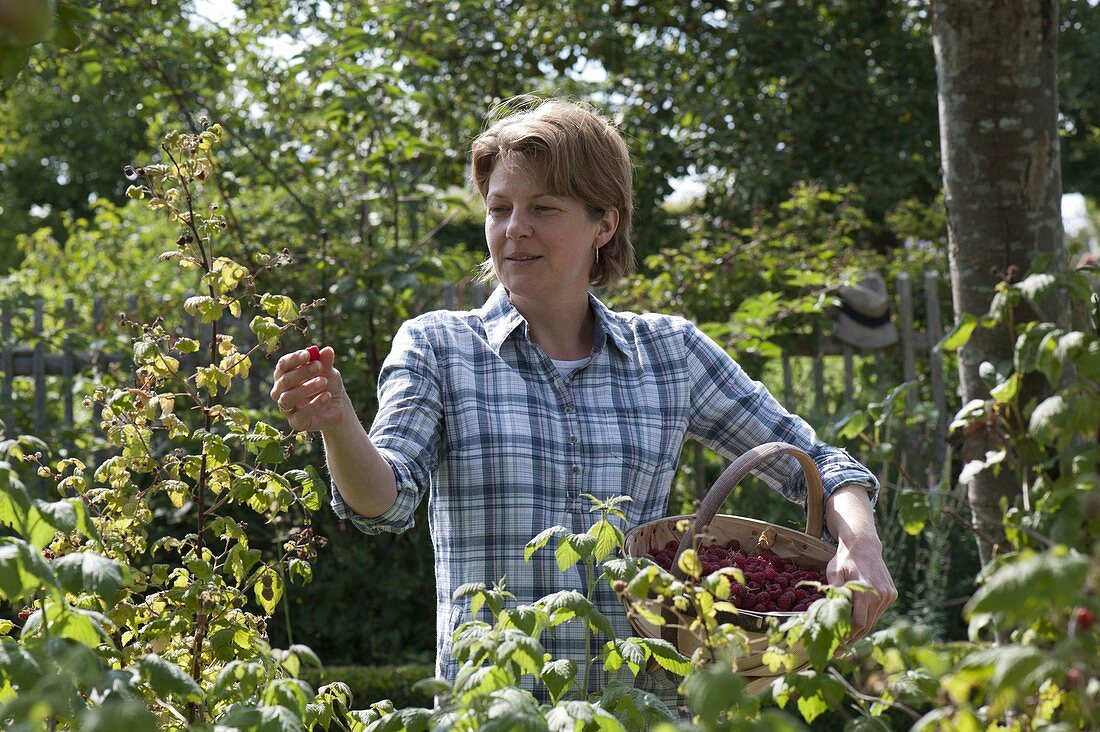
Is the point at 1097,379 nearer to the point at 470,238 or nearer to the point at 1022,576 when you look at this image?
the point at 1022,576

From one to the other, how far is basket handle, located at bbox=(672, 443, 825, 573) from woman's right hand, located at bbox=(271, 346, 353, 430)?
1.74 feet

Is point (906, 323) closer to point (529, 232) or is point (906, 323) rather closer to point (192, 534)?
point (529, 232)

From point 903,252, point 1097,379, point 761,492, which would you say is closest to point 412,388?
point 1097,379

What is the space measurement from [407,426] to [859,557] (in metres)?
0.77

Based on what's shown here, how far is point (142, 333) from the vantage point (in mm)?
1795

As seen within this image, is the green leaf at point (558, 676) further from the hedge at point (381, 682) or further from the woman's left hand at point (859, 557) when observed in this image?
the hedge at point (381, 682)

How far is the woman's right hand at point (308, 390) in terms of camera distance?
5.26 ft

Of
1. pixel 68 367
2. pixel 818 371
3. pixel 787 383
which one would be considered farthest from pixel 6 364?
pixel 818 371

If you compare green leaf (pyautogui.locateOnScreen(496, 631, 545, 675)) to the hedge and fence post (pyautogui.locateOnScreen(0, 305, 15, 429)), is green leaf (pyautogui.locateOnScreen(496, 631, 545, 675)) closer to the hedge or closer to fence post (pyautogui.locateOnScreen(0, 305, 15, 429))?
the hedge

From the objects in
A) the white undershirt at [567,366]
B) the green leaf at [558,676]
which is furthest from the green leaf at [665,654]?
the white undershirt at [567,366]

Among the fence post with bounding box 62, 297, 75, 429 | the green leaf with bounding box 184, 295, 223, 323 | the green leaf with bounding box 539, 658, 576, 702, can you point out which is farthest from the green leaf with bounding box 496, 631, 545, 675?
the fence post with bounding box 62, 297, 75, 429

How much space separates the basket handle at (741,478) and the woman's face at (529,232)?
1.62 feet

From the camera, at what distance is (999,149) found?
257cm

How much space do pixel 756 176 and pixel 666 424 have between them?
20.4ft
